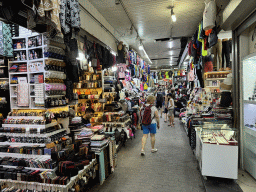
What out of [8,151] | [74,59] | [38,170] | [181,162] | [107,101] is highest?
[74,59]

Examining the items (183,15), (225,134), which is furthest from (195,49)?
(225,134)

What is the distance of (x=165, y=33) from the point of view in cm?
757

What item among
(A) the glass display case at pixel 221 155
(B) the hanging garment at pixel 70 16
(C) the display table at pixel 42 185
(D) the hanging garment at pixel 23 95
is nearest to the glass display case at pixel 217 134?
(A) the glass display case at pixel 221 155

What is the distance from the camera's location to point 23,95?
321cm

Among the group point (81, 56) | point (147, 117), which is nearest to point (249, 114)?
point (147, 117)

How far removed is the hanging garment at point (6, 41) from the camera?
3064mm

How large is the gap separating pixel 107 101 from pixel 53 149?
346cm

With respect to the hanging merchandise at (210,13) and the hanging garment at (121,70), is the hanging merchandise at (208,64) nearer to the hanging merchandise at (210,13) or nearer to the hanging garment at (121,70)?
the hanging merchandise at (210,13)

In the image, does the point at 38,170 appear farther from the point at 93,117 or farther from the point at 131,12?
the point at 131,12

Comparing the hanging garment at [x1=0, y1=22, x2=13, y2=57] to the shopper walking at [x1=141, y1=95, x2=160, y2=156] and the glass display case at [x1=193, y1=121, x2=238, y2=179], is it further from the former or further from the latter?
the glass display case at [x1=193, y1=121, x2=238, y2=179]

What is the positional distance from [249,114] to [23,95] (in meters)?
4.66

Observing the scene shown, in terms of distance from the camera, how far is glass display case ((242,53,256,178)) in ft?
11.0

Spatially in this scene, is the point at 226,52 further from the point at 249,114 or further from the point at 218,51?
the point at 249,114

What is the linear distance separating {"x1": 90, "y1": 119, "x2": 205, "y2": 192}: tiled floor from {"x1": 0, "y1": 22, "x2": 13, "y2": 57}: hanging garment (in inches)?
120
